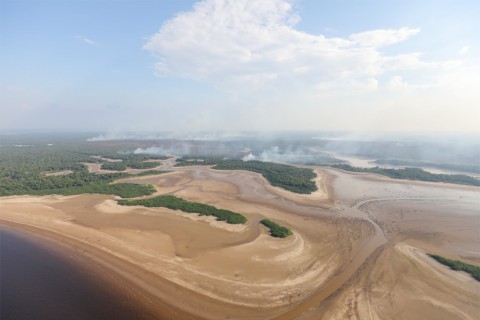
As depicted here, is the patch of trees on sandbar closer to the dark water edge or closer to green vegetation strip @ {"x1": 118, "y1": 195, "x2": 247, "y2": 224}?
green vegetation strip @ {"x1": 118, "y1": 195, "x2": 247, "y2": 224}

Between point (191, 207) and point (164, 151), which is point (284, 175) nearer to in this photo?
point (191, 207)

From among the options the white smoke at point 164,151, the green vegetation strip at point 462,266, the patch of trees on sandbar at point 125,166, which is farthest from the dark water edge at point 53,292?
the white smoke at point 164,151

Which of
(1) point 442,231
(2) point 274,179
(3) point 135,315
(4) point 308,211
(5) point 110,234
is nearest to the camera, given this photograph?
(3) point 135,315

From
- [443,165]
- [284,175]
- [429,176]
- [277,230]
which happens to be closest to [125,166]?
[284,175]

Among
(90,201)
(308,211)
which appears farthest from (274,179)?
(90,201)

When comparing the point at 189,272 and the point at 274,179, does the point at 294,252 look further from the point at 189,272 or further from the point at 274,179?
the point at 274,179

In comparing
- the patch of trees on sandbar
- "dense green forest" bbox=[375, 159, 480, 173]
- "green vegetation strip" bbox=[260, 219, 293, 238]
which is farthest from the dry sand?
"dense green forest" bbox=[375, 159, 480, 173]
